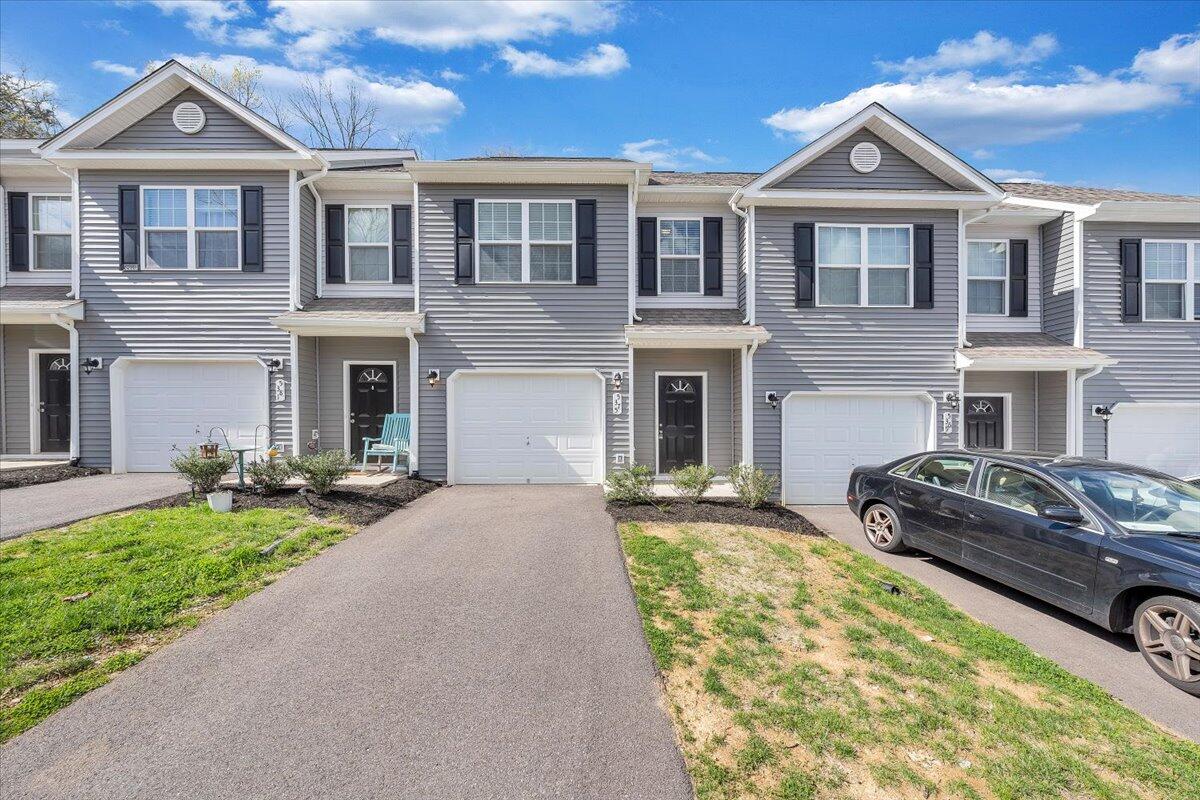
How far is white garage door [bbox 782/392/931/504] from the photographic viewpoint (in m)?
9.97

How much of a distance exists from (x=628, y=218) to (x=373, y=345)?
224 inches

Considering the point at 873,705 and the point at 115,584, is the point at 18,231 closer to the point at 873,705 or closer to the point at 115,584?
the point at 115,584

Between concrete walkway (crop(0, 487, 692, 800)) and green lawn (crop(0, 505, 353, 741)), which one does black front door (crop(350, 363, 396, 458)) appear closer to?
green lawn (crop(0, 505, 353, 741))

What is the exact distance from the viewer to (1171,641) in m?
3.93

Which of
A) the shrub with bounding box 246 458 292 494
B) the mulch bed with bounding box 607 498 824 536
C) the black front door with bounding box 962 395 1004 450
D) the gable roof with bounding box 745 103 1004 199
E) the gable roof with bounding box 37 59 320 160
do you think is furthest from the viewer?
the black front door with bounding box 962 395 1004 450

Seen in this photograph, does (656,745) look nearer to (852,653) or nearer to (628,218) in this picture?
(852,653)

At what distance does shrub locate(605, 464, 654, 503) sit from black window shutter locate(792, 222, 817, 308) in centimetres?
466

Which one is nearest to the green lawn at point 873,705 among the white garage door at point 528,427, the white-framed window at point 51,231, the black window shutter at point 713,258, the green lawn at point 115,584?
the green lawn at point 115,584

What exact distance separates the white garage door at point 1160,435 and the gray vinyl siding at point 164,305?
16.4 metres

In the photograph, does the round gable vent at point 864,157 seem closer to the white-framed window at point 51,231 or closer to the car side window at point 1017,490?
the car side window at point 1017,490

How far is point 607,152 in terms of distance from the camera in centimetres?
1155

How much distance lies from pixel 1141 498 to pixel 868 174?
7499mm

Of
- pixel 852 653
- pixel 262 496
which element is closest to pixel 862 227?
pixel 852 653

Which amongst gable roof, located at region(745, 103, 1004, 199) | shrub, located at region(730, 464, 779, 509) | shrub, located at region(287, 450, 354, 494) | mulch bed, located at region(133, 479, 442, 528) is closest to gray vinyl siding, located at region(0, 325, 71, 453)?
mulch bed, located at region(133, 479, 442, 528)
